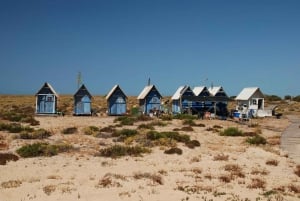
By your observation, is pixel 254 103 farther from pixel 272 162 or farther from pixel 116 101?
pixel 272 162

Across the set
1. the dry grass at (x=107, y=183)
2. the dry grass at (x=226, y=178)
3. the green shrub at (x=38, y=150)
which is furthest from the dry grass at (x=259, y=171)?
the green shrub at (x=38, y=150)

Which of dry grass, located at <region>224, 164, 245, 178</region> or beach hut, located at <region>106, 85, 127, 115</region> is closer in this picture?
dry grass, located at <region>224, 164, 245, 178</region>

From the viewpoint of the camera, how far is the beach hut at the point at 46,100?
47344 millimetres

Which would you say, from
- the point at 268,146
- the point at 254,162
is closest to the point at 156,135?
the point at 268,146

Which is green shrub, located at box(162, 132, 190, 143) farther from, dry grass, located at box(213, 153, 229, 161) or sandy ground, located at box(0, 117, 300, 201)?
dry grass, located at box(213, 153, 229, 161)

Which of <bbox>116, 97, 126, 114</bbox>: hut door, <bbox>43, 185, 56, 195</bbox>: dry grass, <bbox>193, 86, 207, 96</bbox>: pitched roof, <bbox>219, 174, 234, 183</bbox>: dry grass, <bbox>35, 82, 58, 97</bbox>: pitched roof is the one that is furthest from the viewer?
<bbox>193, 86, 207, 96</bbox>: pitched roof

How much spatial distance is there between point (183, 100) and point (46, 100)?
16.8 meters

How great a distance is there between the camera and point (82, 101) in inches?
1900

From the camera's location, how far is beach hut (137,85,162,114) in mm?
50094

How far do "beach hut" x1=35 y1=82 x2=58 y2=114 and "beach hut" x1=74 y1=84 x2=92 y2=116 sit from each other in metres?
2.54

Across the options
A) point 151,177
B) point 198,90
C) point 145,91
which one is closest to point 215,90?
point 198,90

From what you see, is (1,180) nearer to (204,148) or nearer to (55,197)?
(55,197)

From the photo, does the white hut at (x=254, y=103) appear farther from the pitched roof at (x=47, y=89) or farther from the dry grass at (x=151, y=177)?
the dry grass at (x=151, y=177)

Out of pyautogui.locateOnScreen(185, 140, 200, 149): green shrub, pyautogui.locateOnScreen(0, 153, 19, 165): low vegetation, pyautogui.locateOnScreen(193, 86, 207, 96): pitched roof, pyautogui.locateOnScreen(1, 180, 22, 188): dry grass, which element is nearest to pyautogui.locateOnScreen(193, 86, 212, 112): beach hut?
pyautogui.locateOnScreen(193, 86, 207, 96): pitched roof
